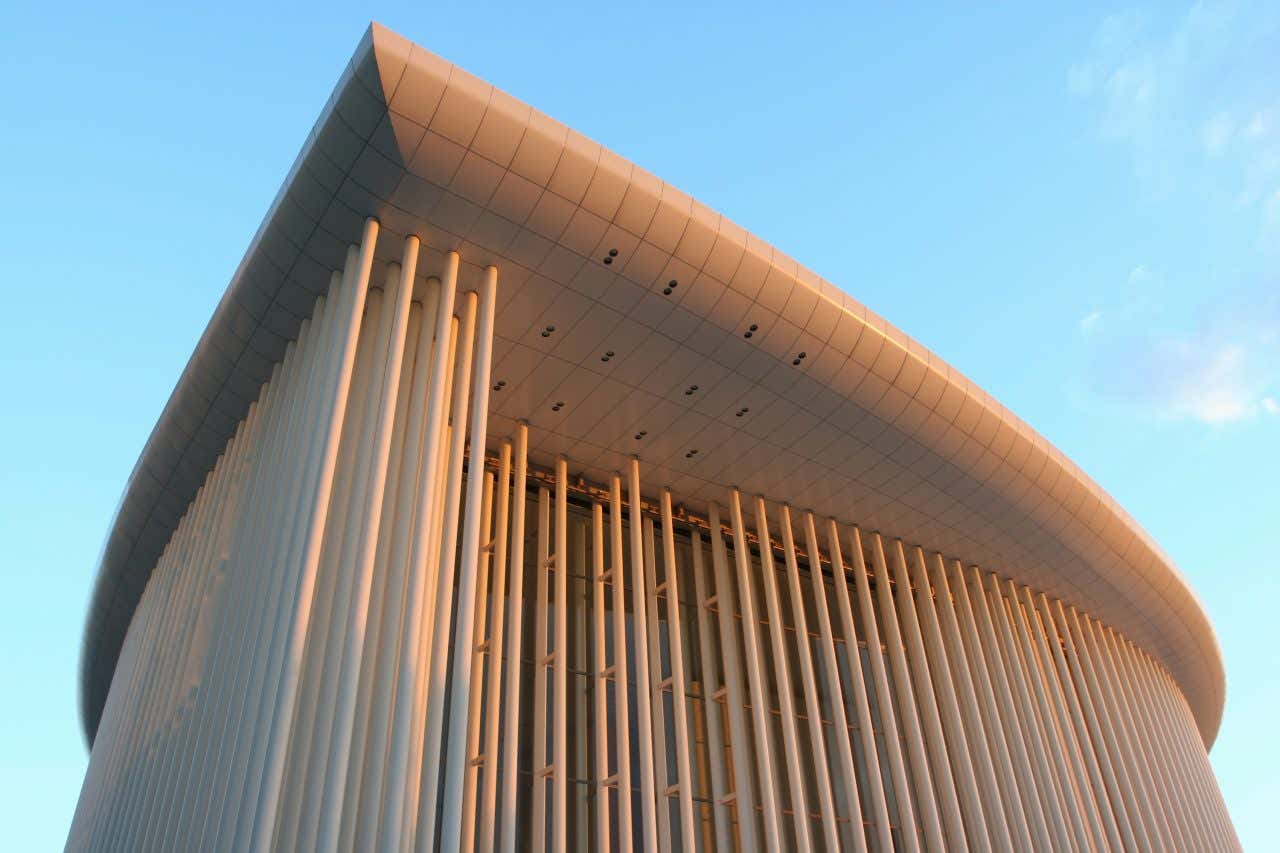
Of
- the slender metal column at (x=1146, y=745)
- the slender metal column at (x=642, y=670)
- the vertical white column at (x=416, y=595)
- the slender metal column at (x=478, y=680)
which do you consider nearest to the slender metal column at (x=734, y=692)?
the slender metal column at (x=642, y=670)

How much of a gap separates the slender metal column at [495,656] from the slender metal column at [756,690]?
14.2ft

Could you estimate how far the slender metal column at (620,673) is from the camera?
16469 millimetres

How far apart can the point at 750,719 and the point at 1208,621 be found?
16.6 metres

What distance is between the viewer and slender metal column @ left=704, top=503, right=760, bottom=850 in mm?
18234

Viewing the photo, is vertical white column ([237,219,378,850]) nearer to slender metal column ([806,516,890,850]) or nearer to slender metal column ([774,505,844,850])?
slender metal column ([774,505,844,850])

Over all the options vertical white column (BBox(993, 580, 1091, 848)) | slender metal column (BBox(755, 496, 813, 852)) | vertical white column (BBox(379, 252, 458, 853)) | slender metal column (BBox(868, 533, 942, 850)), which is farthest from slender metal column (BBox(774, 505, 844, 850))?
vertical white column (BBox(379, 252, 458, 853))

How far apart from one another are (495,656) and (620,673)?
86.7 inches

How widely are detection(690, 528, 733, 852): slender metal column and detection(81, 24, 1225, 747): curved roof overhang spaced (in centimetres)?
163

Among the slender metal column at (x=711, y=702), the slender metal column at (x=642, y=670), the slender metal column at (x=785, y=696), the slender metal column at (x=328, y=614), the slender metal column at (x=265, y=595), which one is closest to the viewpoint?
the slender metal column at (x=328, y=614)

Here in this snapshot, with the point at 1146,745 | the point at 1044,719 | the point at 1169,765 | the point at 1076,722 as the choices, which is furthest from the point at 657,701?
the point at 1169,765

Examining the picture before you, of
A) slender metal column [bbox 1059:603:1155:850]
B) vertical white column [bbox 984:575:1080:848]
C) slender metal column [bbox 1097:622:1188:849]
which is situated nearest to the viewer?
vertical white column [bbox 984:575:1080:848]

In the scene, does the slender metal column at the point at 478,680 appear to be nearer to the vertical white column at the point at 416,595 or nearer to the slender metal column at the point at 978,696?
the vertical white column at the point at 416,595

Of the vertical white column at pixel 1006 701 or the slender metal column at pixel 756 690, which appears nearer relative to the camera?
the slender metal column at pixel 756 690

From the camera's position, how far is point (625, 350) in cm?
1712
